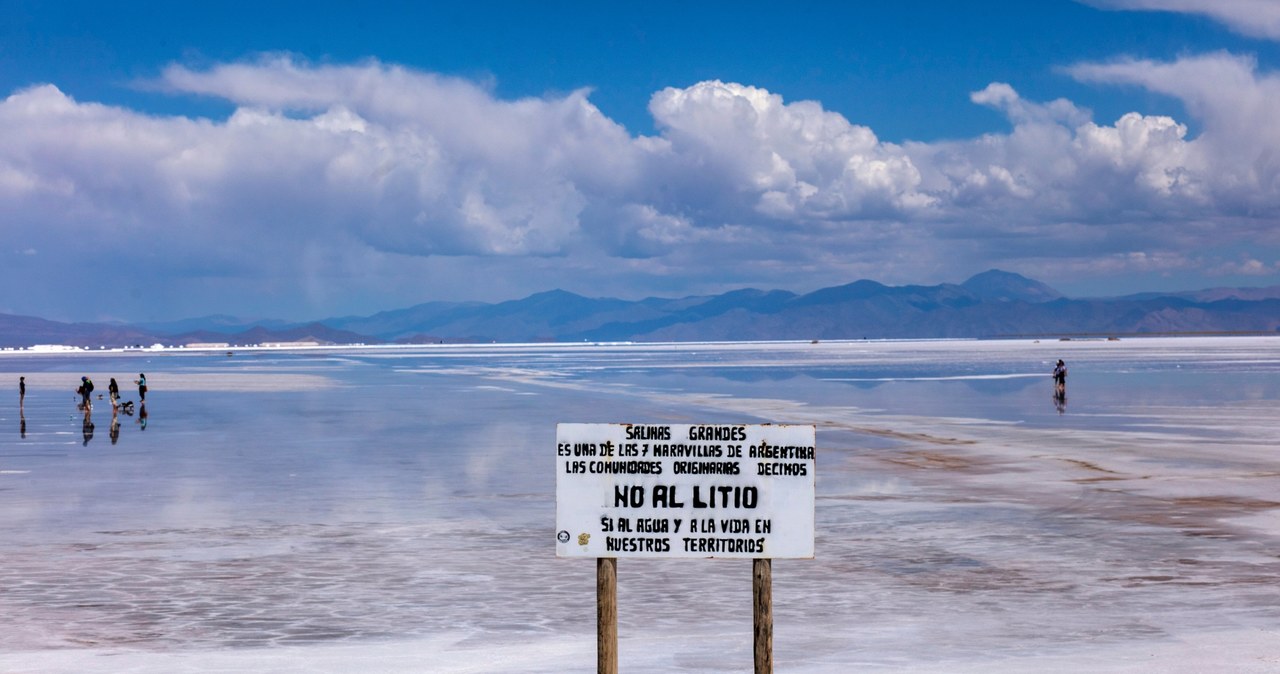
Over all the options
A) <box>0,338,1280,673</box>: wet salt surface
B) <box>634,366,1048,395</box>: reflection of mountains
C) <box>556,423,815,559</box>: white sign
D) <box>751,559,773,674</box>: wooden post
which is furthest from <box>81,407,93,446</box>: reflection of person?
<box>634,366,1048,395</box>: reflection of mountains

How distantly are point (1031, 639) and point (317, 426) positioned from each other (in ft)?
94.8

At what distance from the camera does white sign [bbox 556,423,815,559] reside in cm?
726

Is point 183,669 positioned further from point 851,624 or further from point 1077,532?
point 1077,532

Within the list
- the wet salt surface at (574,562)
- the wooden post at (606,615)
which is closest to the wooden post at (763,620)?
the wooden post at (606,615)

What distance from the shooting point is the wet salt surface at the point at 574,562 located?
1069cm

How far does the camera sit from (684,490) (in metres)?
7.29

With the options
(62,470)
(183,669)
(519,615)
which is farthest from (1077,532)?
(62,470)

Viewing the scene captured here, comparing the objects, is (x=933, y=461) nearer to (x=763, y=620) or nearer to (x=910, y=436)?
(x=910, y=436)

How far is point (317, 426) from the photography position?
1459 inches

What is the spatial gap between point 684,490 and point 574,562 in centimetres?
812

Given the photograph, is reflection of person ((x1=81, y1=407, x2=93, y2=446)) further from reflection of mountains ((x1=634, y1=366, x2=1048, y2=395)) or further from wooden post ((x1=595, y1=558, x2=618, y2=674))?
reflection of mountains ((x1=634, y1=366, x2=1048, y2=395))

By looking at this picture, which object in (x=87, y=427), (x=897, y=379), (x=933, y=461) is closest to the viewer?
(x=933, y=461)

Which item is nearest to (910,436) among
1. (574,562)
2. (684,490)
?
(574,562)

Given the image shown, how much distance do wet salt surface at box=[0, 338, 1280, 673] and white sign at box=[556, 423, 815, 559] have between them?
122 inches
